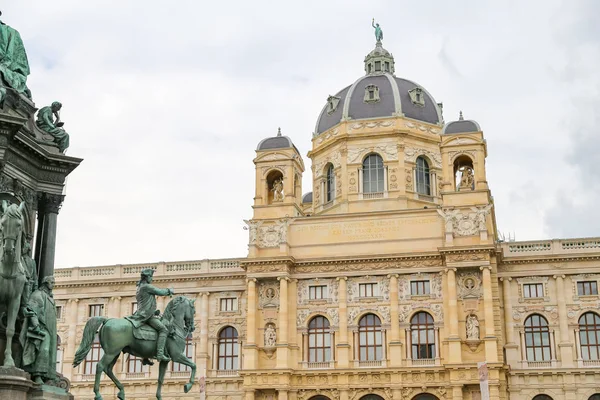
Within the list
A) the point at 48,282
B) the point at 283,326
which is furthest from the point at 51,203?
the point at 283,326

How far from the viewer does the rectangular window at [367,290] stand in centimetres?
5181

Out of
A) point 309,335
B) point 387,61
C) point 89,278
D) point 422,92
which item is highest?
point 387,61

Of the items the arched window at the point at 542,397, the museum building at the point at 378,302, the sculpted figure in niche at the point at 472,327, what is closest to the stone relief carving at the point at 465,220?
the museum building at the point at 378,302

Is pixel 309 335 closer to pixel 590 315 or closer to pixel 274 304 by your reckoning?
pixel 274 304

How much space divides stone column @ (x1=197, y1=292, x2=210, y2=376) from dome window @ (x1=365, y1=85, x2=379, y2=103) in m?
18.5

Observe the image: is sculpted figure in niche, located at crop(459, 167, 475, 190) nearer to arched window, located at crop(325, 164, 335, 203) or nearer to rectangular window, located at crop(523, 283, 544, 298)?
rectangular window, located at crop(523, 283, 544, 298)

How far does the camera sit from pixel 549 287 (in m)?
51.0

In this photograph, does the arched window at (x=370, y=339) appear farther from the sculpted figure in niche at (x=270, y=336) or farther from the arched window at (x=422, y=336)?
the sculpted figure in niche at (x=270, y=336)

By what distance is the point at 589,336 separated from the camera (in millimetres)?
49875

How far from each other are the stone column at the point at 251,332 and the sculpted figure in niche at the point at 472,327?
12.9m

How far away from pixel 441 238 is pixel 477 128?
7.70 m

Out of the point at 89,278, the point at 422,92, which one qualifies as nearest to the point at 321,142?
the point at 422,92

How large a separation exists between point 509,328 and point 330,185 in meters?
17.2

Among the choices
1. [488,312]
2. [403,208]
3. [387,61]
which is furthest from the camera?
[387,61]
